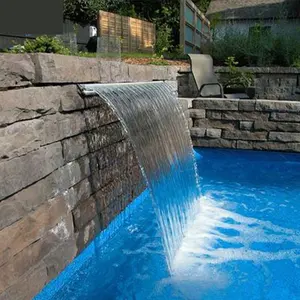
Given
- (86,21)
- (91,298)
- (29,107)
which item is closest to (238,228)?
(91,298)

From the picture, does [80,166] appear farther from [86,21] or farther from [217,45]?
[86,21]

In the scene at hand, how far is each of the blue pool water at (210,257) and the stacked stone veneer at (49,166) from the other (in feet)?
0.66

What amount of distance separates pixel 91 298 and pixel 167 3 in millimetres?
11926

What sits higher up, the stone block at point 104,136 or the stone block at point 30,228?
the stone block at point 104,136

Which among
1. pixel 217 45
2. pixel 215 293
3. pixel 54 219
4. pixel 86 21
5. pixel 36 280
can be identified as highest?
pixel 86 21

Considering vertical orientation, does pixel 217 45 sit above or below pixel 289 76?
above

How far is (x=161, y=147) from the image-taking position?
9.96ft

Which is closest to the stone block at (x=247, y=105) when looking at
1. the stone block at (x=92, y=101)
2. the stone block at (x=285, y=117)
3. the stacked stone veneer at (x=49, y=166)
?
the stone block at (x=285, y=117)

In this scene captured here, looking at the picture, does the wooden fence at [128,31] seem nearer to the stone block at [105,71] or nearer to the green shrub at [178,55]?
the green shrub at [178,55]

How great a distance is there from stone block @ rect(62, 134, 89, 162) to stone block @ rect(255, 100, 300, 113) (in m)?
3.10

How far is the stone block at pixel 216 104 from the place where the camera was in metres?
5.10

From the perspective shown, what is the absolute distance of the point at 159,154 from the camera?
9.68ft

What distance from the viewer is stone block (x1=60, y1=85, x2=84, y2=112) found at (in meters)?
2.24

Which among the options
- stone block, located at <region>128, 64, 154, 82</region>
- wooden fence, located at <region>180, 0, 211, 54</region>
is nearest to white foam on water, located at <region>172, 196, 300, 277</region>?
stone block, located at <region>128, 64, 154, 82</region>
